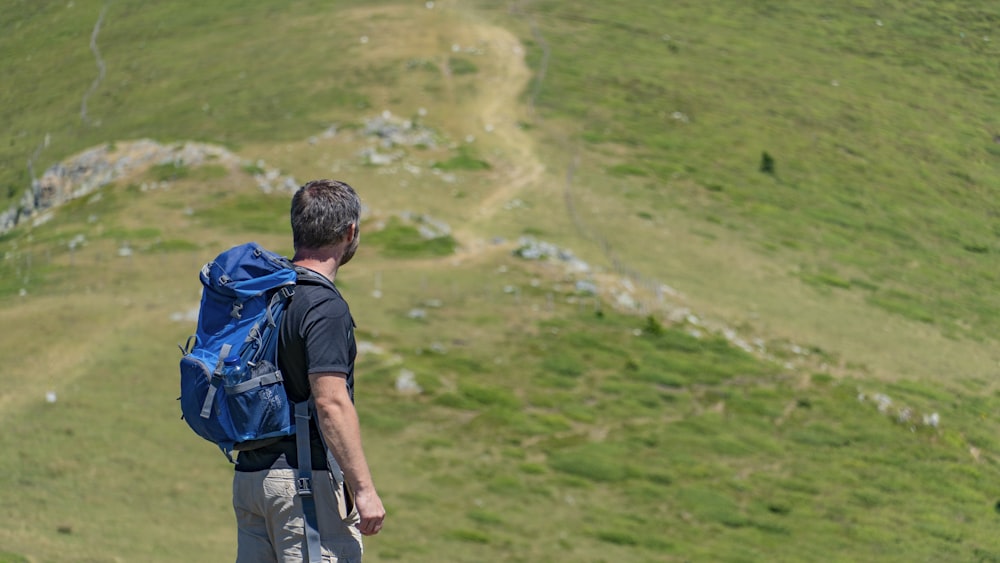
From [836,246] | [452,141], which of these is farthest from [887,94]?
[452,141]

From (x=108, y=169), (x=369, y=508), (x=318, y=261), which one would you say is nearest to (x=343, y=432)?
(x=369, y=508)

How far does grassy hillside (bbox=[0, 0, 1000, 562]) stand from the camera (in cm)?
2014

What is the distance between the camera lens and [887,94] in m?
A: 55.2

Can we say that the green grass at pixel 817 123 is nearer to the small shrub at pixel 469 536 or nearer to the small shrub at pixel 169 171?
the small shrub at pixel 169 171

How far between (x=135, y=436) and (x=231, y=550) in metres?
5.03

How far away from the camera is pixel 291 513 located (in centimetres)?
623

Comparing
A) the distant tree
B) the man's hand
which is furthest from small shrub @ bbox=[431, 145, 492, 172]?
the man's hand

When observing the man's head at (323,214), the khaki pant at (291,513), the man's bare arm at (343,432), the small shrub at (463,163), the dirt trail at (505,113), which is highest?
the man's head at (323,214)

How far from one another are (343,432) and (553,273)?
80.8 feet

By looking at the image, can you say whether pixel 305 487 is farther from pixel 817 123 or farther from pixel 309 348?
pixel 817 123

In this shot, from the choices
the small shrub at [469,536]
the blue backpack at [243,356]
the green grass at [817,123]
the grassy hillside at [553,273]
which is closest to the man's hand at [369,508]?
the blue backpack at [243,356]

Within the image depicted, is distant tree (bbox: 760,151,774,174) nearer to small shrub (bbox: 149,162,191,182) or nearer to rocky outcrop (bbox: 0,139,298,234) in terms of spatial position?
rocky outcrop (bbox: 0,139,298,234)

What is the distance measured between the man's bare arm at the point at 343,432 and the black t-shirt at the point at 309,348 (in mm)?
80

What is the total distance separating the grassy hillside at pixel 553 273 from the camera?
20.1 metres
